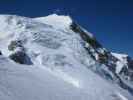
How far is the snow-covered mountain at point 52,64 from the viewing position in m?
20.1

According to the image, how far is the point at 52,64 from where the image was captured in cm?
2773

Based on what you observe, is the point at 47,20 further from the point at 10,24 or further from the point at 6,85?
the point at 6,85

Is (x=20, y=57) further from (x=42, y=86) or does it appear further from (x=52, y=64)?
(x=42, y=86)

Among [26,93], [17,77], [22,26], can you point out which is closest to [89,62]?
[22,26]

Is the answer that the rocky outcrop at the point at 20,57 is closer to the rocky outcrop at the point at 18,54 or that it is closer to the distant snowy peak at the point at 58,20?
the rocky outcrop at the point at 18,54

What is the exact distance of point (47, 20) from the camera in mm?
41031


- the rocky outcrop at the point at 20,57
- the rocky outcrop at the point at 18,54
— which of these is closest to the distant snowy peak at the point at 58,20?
the rocky outcrop at the point at 18,54

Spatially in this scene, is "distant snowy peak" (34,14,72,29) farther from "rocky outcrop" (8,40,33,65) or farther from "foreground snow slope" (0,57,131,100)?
"foreground snow slope" (0,57,131,100)

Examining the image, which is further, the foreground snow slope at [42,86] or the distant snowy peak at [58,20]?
the distant snowy peak at [58,20]

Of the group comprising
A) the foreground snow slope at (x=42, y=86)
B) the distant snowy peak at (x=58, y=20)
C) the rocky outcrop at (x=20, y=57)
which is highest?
the distant snowy peak at (x=58, y=20)

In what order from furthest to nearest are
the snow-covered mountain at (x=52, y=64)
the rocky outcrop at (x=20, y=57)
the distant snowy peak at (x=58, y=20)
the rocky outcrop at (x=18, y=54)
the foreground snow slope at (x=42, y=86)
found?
the distant snowy peak at (x=58, y=20)
the rocky outcrop at (x=18, y=54)
the rocky outcrop at (x=20, y=57)
the snow-covered mountain at (x=52, y=64)
the foreground snow slope at (x=42, y=86)

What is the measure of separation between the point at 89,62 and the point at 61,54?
3208mm

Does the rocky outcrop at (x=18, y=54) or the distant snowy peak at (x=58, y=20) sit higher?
the distant snowy peak at (x=58, y=20)

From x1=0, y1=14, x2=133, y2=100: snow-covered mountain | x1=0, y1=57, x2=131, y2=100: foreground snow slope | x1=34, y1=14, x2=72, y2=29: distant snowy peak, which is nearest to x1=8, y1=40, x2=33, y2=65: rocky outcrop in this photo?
x1=0, y1=14, x2=133, y2=100: snow-covered mountain
